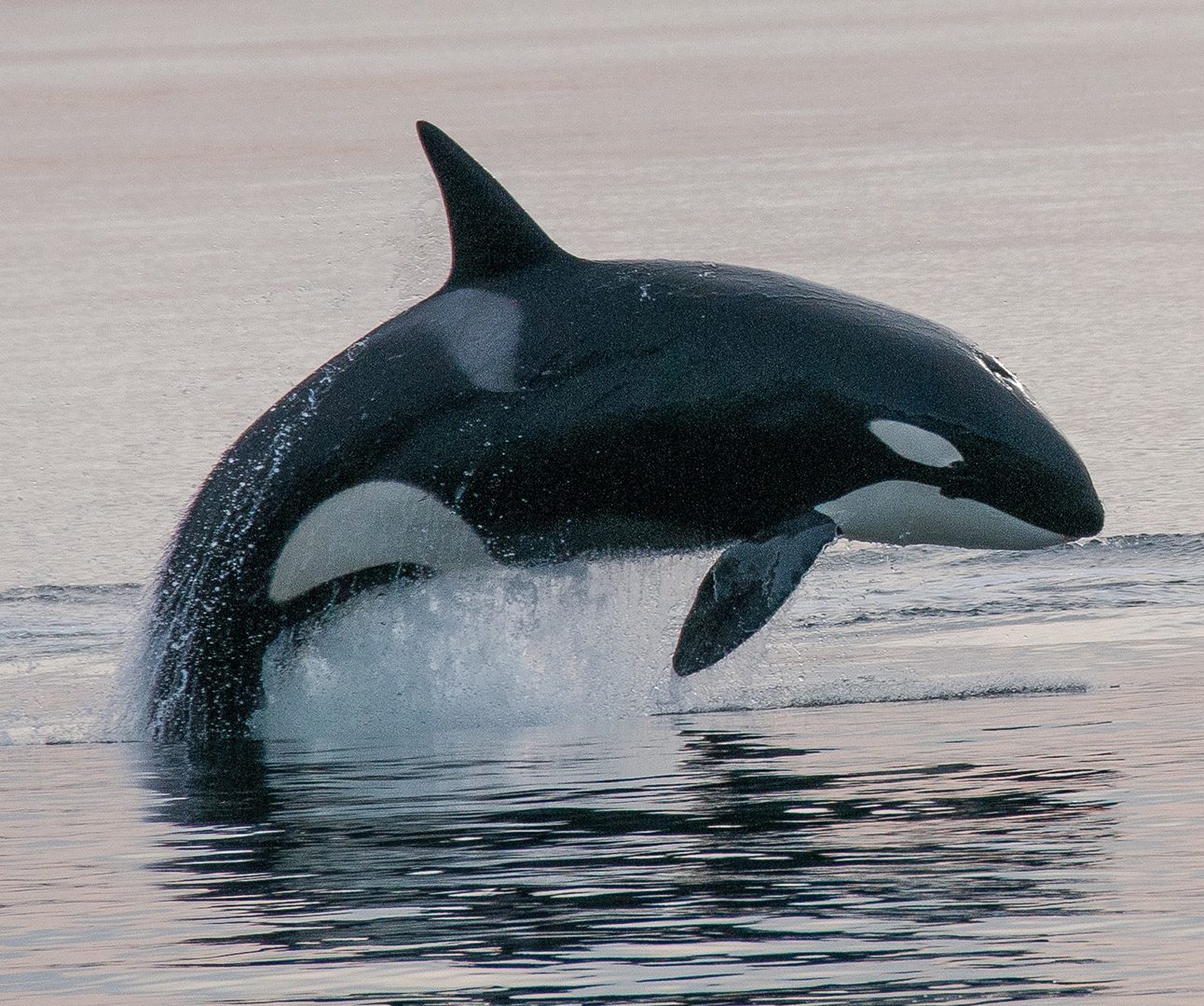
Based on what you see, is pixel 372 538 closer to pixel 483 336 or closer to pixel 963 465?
pixel 483 336

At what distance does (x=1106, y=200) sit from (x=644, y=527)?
3107 cm

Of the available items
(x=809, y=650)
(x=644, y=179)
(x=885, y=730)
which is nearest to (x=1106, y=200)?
(x=644, y=179)

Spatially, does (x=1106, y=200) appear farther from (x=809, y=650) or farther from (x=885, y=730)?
(x=885, y=730)

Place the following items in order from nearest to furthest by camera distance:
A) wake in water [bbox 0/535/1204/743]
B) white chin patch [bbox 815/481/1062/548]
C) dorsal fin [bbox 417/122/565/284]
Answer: dorsal fin [bbox 417/122/565/284], white chin patch [bbox 815/481/1062/548], wake in water [bbox 0/535/1204/743]

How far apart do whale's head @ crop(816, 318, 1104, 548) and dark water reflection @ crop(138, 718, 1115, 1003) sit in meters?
1.96

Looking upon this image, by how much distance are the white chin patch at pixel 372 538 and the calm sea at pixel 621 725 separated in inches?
12.3

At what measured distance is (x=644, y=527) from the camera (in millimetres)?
14859

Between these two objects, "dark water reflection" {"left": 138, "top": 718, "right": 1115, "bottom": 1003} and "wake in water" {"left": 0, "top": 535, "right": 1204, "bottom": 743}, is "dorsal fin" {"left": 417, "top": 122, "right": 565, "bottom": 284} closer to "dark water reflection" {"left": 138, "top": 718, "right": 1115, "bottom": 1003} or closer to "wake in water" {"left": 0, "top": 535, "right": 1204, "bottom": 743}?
"wake in water" {"left": 0, "top": 535, "right": 1204, "bottom": 743}

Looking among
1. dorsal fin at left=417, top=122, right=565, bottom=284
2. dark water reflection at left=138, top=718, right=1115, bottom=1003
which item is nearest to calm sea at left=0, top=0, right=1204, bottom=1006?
dark water reflection at left=138, top=718, right=1115, bottom=1003

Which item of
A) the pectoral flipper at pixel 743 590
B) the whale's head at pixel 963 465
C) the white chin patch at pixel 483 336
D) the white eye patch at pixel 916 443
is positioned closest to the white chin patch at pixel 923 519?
the whale's head at pixel 963 465

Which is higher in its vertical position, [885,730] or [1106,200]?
[1106,200]

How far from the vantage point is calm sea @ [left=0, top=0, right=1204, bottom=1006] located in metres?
9.44

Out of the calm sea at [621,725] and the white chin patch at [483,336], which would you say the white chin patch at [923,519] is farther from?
the white chin patch at [483,336]

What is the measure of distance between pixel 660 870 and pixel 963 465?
16.4 ft
